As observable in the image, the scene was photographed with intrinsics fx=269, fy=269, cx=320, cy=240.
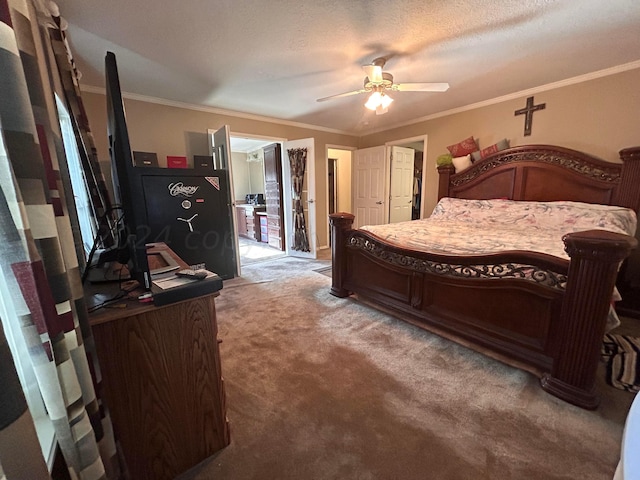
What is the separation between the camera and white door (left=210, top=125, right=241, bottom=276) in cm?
337

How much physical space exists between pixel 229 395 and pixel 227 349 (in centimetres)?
50

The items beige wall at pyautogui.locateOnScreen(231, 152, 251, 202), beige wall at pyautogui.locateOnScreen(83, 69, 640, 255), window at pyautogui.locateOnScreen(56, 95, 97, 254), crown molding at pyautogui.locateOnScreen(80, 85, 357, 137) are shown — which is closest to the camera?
window at pyautogui.locateOnScreen(56, 95, 97, 254)

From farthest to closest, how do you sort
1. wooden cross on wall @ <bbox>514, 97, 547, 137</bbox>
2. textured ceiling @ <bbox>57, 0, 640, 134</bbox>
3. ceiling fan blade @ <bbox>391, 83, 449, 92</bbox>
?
wooden cross on wall @ <bbox>514, 97, 547, 137</bbox> < ceiling fan blade @ <bbox>391, 83, 449, 92</bbox> < textured ceiling @ <bbox>57, 0, 640, 134</bbox>

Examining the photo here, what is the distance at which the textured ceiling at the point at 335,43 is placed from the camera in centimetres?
180

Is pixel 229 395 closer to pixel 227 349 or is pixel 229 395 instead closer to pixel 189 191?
pixel 227 349

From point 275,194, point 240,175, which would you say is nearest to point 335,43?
point 275,194

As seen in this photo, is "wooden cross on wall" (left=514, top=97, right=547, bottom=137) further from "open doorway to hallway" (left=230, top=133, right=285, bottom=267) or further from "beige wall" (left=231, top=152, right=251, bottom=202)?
"beige wall" (left=231, top=152, right=251, bottom=202)

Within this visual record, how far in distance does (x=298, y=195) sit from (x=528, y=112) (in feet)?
11.2

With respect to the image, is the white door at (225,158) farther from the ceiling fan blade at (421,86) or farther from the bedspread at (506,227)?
the ceiling fan blade at (421,86)

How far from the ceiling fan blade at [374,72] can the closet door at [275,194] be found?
9.16 ft

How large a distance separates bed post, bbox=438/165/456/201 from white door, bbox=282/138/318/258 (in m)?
1.99

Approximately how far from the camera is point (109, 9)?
176 cm

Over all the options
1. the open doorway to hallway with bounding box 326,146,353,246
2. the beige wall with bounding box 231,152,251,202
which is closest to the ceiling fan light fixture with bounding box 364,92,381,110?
the open doorway to hallway with bounding box 326,146,353,246

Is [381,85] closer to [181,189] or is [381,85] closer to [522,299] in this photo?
[522,299]
